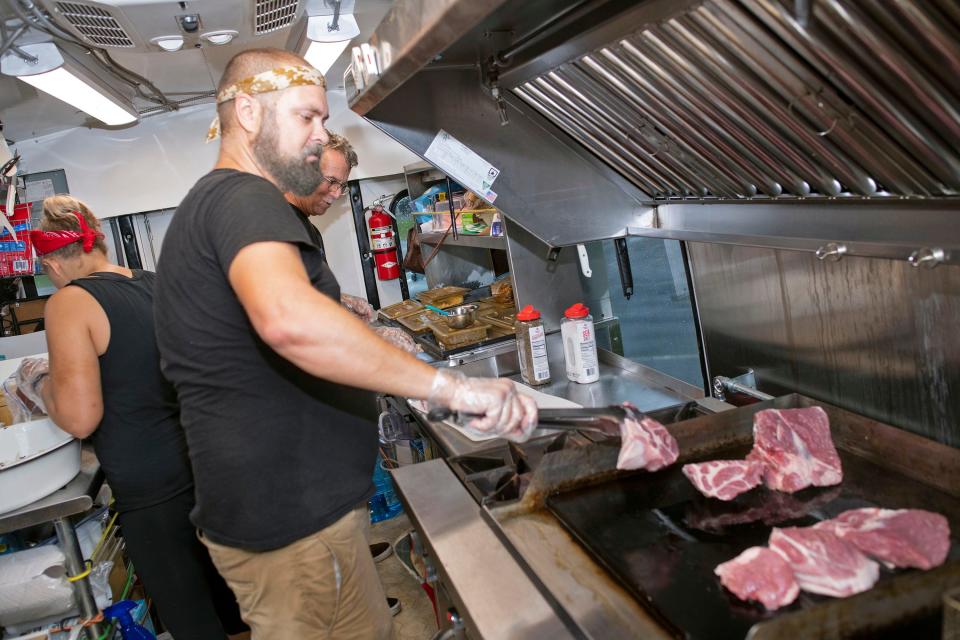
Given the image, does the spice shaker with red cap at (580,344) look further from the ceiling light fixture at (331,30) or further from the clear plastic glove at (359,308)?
the ceiling light fixture at (331,30)

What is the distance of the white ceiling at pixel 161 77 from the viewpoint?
3.42 m

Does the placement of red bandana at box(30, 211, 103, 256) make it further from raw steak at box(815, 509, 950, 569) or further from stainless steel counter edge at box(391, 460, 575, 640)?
raw steak at box(815, 509, 950, 569)

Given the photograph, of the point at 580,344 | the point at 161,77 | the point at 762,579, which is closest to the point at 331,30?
the point at 161,77

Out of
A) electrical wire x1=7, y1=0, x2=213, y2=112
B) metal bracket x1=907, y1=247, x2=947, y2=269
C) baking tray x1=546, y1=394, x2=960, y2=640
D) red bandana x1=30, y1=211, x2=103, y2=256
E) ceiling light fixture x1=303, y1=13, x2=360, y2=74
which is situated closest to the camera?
baking tray x1=546, y1=394, x2=960, y2=640

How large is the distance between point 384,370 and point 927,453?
3.46ft

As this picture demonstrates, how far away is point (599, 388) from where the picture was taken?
98.0 inches

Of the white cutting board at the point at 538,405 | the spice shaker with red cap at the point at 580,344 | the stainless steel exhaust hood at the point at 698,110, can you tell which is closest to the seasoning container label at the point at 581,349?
the spice shaker with red cap at the point at 580,344

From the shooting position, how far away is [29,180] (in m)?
4.68

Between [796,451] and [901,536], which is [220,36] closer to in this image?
[796,451]

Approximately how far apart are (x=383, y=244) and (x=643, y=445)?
4.18 m

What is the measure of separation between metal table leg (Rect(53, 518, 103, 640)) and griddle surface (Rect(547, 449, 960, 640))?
70.3 inches

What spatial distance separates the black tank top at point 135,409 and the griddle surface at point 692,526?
1.50 meters

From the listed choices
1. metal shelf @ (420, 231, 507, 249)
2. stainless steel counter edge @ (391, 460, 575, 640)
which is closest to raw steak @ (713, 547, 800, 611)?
stainless steel counter edge @ (391, 460, 575, 640)

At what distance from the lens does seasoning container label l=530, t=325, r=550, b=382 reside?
102 inches
